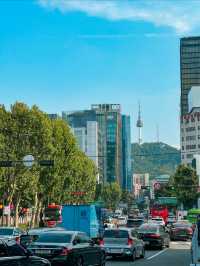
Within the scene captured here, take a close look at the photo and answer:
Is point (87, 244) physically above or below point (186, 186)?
below

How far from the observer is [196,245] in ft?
69.0

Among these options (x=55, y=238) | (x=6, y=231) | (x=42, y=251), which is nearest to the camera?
(x=42, y=251)

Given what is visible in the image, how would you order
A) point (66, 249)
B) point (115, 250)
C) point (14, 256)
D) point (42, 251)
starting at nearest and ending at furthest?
1. point (14, 256)
2. point (66, 249)
3. point (42, 251)
4. point (115, 250)

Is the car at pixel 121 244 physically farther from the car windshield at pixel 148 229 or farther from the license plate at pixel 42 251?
the car windshield at pixel 148 229

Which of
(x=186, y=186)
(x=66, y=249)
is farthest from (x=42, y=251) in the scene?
(x=186, y=186)

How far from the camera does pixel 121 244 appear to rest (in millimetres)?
32219

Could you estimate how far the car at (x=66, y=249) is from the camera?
2389 centimetres

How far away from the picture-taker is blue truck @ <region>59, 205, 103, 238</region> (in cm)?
5197

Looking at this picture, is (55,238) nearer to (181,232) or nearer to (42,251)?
(42,251)

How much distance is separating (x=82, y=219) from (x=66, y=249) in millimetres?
28884

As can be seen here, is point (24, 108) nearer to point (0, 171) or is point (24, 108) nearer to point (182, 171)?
point (0, 171)

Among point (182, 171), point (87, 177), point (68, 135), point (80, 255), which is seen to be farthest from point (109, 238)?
point (182, 171)

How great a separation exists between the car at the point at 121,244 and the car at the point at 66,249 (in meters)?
5.42

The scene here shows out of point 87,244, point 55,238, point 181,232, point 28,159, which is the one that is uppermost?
point 28,159
